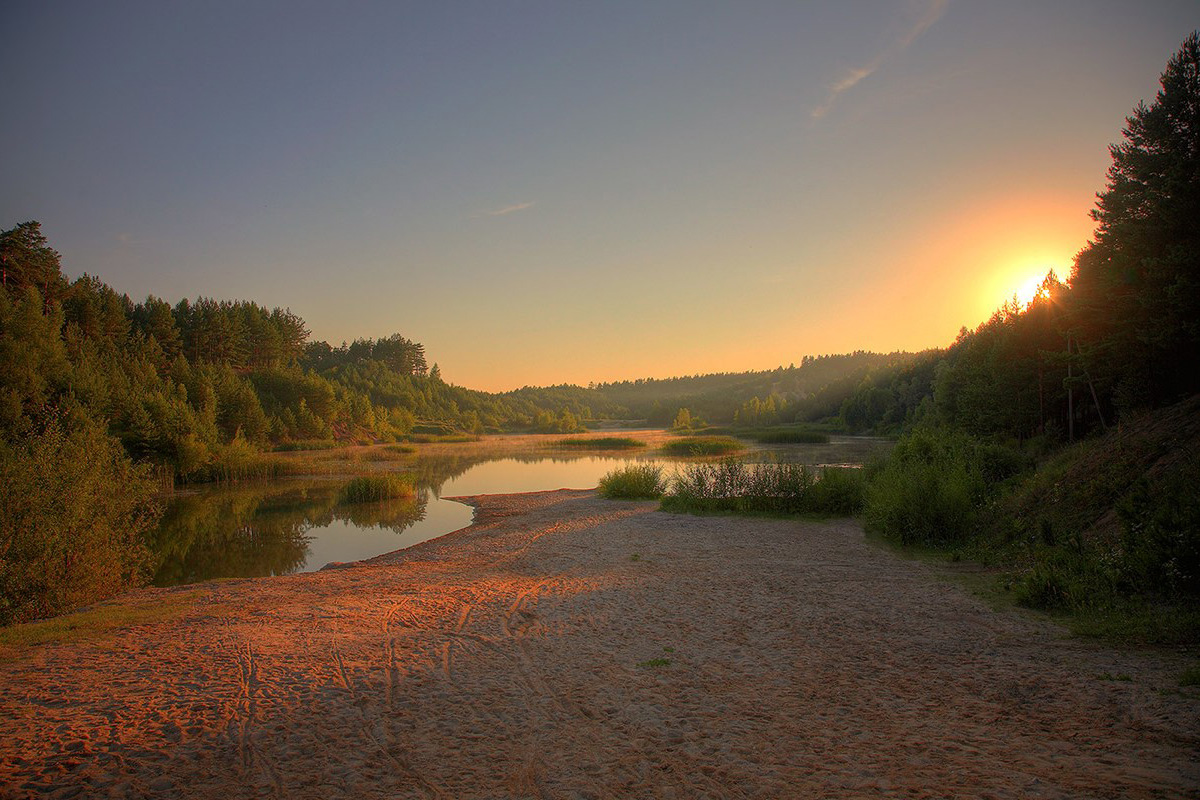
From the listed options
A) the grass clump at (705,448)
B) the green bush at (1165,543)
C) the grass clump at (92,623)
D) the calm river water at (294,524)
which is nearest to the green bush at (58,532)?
the grass clump at (92,623)

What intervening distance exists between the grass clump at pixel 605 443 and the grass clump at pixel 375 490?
39.0m

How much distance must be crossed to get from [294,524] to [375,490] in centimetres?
567

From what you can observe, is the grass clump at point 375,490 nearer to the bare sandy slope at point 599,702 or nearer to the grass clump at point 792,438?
the bare sandy slope at point 599,702

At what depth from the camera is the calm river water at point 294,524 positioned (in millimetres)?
16094

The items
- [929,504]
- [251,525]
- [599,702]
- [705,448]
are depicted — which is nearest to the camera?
[599,702]

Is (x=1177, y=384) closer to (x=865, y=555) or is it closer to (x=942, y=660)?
(x=865, y=555)

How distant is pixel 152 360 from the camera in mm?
58469

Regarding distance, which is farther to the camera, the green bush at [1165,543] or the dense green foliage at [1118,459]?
the dense green foliage at [1118,459]

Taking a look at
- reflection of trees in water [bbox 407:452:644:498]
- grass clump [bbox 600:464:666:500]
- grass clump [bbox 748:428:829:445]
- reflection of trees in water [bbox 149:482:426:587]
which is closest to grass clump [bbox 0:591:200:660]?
reflection of trees in water [bbox 149:482:426:587]

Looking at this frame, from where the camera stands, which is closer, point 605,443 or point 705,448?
point 705,448

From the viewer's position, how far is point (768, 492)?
2069 centimetres

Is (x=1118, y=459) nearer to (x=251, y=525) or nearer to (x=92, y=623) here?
(x=92, y=623)

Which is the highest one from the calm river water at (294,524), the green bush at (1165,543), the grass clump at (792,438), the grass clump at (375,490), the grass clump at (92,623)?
the green bush at (1165,543)

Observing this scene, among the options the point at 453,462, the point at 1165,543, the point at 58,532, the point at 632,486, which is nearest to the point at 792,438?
the point at 453,462
